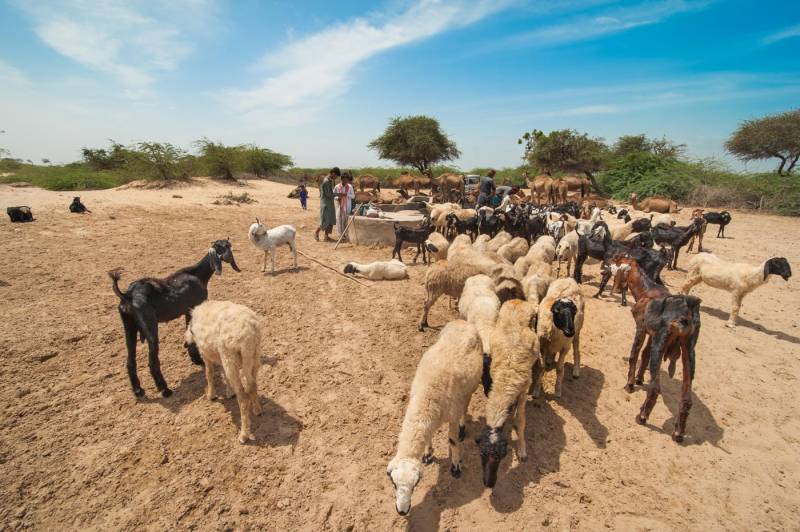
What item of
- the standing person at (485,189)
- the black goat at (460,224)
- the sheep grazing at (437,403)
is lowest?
the sheep grazing at (437,403)

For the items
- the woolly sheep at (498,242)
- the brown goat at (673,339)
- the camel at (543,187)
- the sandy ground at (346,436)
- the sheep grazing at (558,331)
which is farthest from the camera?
the camel at (543,187)

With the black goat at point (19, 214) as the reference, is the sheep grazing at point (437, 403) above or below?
below

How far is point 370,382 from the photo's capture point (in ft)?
16.8

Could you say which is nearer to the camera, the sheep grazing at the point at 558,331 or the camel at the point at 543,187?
the sheep grazing at the point at 558,331

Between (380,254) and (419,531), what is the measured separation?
30.0 ft

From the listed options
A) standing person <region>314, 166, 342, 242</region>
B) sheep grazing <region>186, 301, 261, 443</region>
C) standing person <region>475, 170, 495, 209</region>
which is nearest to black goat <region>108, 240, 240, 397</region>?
sheep grazing <region>186, 301, 261, 443</region>

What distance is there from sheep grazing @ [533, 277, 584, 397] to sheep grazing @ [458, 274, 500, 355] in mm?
661

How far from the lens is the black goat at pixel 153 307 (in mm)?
4395

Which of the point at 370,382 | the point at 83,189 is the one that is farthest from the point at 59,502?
the point at 83,189

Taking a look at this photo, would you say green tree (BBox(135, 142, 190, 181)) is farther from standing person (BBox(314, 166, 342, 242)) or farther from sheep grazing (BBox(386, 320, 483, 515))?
sheep grazing (BBox(386, 320, 483, 515))

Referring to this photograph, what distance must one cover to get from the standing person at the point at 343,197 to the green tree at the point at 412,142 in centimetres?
2558

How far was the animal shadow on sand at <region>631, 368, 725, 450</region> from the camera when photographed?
4208 mm

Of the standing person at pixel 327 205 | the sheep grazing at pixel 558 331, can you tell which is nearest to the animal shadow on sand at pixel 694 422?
the sheep grazing at pixel 558 331

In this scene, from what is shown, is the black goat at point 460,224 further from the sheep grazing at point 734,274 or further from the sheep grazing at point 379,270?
the sheep grazing at point 734,274
